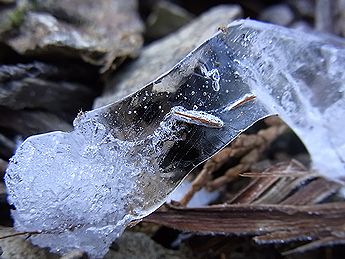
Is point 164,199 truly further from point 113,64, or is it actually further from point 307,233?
point 113,64

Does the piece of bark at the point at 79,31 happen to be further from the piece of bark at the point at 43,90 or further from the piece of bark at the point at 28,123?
the piece of bark at the point at 28,123

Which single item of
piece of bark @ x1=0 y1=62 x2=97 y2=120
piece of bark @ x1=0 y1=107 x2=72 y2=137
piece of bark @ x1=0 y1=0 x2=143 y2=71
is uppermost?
piece of bark @ x1=0 y1=0 x2=143 y2=71

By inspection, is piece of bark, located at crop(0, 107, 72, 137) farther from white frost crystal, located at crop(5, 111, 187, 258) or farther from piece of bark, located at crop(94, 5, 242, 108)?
white frost crystal, located at crop(5, 111, 187, 258)

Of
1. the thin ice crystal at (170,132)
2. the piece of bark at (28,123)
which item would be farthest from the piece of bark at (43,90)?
the thin ice crystal at (170,132)

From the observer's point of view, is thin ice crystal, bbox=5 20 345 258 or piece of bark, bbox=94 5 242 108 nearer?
thin ice crystal, bbox=5 20 345 258

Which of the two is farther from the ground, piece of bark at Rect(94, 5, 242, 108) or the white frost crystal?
piece of bark at Rect(94, 5, 242, 108)

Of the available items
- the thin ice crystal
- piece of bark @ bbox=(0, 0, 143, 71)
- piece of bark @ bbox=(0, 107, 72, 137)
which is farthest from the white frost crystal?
piece of bark @ bbox=(0, 0, 143, 71)
